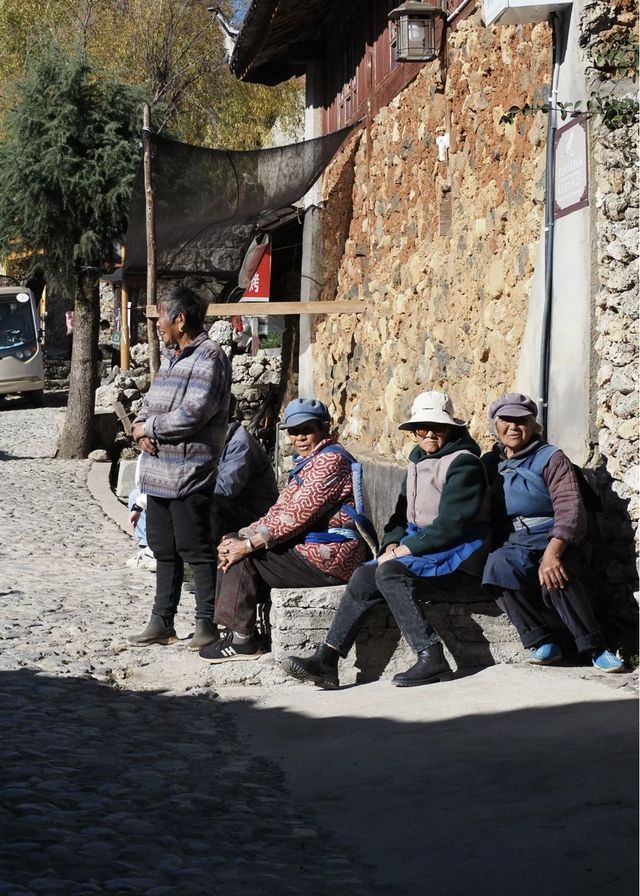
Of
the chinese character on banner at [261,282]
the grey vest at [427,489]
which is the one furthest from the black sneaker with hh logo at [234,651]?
the chinese character on banner at [261,282]

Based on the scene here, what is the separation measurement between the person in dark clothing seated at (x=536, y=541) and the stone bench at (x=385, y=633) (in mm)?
119

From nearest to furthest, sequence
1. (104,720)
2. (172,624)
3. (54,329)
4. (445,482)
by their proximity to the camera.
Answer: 1. (104,720)
2. (445,482)
3. (172,624)
4. (54,329)

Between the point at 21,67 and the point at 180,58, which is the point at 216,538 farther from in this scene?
the point at 21,67

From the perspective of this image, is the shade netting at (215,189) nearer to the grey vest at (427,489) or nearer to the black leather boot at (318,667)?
the grey vest at (427,489)

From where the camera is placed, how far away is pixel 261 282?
14.1 metres

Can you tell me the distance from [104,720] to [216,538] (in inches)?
70.3

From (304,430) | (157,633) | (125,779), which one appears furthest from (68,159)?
(125,779)

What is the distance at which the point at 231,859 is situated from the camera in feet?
12.3

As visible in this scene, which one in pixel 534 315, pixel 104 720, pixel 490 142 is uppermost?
pixel 490 142

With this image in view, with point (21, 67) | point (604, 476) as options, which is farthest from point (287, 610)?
point (21, 67)

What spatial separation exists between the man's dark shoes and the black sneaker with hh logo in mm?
502

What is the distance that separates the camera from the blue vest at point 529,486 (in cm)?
580

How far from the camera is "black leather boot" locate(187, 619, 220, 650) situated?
21.4 feet

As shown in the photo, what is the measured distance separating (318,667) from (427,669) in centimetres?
48
